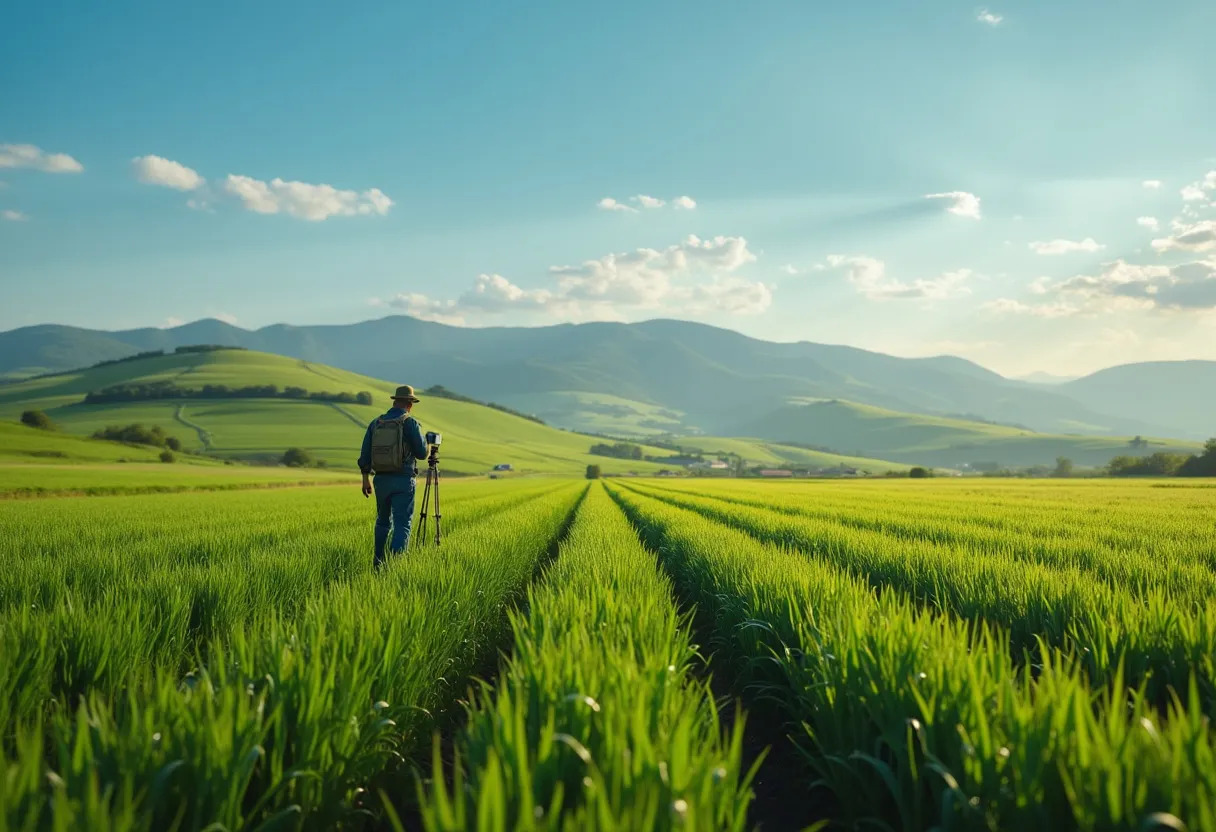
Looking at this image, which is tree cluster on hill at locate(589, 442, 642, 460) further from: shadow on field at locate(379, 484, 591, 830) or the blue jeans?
shadow on field at locate(379, 484, 591, 830)

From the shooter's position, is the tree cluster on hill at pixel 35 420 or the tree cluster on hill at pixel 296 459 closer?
the tree cluster on hill at pixel 35 420

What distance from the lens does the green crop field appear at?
6.79 ft

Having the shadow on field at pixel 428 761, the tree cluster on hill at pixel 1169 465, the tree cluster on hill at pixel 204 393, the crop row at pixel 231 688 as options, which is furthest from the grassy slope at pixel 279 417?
the shadow on field at pixel 428 761

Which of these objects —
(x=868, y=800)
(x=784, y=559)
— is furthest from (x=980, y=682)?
(x=784, y=559)

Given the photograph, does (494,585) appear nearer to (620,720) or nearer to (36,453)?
(620,720)

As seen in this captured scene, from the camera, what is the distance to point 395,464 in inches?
366

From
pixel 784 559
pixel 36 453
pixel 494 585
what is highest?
pixel 784 559

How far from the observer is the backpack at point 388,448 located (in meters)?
9.31

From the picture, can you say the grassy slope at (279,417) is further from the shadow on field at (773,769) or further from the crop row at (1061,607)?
the shadow on field at (773,769)

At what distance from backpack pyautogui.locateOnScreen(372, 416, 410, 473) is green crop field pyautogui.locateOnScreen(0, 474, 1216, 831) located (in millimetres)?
1743

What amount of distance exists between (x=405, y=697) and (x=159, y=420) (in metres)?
141

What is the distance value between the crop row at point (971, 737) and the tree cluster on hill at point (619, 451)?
155596 mm

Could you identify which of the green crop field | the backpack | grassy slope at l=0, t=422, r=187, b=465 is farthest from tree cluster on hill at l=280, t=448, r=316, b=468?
the green crop field

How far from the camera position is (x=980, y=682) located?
2928mm
